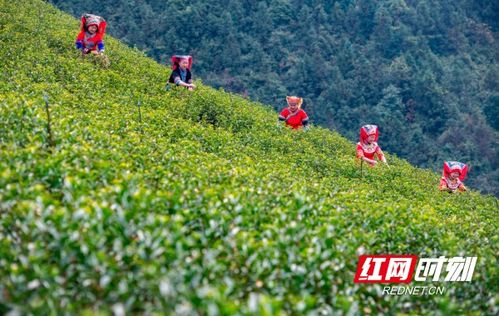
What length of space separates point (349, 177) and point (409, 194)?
112 cm

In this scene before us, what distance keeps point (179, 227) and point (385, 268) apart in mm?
2284

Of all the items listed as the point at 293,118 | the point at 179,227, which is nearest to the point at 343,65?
the point at 293,118

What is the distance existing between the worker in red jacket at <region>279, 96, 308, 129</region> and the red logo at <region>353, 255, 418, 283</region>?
9121mm

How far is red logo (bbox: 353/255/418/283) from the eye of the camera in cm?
561

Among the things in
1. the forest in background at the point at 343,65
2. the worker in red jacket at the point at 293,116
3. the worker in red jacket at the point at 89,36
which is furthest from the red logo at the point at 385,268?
the forest in background at the point at 343,65

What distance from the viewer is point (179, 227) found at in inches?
182

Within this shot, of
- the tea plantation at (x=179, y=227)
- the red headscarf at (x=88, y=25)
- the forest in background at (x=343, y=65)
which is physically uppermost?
the red headscarf at (x=88, y=25)

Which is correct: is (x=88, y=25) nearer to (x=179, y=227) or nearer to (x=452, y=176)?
(x=452, y=176)

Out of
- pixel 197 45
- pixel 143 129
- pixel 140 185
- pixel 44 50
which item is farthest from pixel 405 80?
pixel 140 185

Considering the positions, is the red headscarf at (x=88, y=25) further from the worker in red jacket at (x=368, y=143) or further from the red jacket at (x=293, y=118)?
the worker in red jacket at (x=368, y=143)

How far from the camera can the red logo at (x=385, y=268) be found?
18.4ft

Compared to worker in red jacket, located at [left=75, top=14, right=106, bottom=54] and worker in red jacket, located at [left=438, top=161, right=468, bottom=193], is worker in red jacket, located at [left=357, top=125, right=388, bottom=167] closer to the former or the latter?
worker in red jacket, located at [left=438, top=161, right=468, bottom=193]

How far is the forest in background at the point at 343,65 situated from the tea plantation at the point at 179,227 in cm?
3641

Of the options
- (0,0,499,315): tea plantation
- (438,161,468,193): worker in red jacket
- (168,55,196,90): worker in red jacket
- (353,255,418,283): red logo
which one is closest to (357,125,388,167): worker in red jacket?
(438,161,468,193): worker in red jacket
